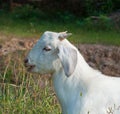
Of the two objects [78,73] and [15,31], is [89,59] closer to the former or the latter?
[15,31]

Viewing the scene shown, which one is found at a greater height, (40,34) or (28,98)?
(40,34)

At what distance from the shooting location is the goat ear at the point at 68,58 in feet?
26.0

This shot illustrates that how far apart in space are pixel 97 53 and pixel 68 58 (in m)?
7.28

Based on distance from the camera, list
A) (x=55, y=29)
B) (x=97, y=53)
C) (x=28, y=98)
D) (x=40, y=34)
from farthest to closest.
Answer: (x=55, y=29) < (x=40, y=34) < (x=97, y=53) < (x=28, y=98)

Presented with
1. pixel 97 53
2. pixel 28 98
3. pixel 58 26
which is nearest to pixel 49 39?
pixel 28 98

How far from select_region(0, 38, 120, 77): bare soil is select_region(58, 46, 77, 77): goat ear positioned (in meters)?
6.43

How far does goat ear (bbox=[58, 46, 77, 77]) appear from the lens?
7.91 metres

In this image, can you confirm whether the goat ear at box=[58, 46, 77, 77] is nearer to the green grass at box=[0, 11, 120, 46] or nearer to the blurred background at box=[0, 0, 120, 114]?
the blurred background at box=[0, 0, 120, 114]

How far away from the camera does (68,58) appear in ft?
25.9

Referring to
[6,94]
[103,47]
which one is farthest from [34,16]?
[6,94]

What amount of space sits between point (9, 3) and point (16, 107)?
41.9 feet

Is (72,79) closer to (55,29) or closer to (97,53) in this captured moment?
(97,53)

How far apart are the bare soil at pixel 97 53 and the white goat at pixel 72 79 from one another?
20.4 ft

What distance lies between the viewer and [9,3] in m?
22.1
